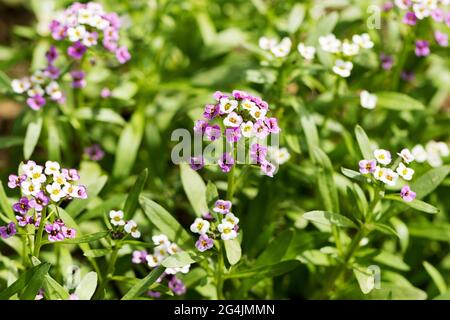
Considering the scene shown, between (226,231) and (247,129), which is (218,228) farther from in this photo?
(247,129)

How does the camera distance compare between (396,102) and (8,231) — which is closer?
(8,231)

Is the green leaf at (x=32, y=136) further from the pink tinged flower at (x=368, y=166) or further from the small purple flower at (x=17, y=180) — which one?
the pink tinged flower at (x=368, y=166)

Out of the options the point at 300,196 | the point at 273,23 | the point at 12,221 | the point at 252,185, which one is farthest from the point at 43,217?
the point at 273,23

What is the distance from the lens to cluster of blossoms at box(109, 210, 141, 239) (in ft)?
12.5

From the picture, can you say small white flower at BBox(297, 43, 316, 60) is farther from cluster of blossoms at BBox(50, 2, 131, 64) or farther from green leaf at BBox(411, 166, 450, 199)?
cluster of blossoms at BBox(50, 2, 131, 64)

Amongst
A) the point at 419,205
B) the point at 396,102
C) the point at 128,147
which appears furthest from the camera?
the point at 128,147

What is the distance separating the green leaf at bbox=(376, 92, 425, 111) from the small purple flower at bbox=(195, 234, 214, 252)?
2088 mm

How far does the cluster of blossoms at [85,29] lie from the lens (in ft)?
14.8

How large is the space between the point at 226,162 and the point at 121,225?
0.72 meters

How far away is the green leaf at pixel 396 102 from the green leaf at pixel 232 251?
195 centimetres

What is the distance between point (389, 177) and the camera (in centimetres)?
380

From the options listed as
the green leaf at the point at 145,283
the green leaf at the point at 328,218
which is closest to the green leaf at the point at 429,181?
the green leaf at the point at 328,218

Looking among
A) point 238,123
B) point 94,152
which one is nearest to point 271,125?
point 238,123

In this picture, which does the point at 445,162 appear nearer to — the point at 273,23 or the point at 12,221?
the point at 273,23
